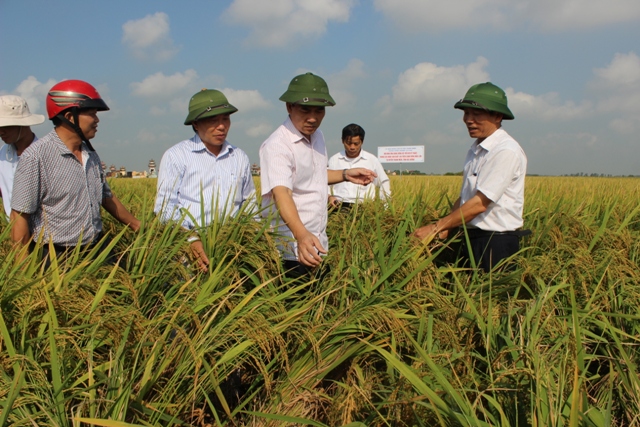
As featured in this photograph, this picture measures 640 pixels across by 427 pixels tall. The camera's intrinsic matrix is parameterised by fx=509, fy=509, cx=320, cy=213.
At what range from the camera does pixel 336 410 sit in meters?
1.67

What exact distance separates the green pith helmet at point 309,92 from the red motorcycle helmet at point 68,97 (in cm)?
87

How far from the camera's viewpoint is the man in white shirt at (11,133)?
2906 millimetres

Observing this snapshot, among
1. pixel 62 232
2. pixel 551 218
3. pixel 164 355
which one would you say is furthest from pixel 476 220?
pixel 62 232

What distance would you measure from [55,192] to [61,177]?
0.23 feet

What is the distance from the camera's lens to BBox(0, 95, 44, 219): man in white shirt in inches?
114


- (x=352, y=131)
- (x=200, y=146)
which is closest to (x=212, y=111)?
(x=200, y=146)

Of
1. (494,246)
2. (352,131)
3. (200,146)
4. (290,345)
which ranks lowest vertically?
(290,345)

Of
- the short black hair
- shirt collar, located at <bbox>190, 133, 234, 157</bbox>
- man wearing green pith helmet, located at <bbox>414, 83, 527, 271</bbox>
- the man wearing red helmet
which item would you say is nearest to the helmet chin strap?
the man wearing red helmet

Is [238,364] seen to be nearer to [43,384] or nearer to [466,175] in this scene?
[43,384]

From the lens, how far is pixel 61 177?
2.20 m

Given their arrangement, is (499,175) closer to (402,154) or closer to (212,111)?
(212,111)

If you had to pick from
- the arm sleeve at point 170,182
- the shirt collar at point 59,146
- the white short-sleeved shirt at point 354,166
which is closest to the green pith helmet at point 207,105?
the arm sleeve at point 170,182

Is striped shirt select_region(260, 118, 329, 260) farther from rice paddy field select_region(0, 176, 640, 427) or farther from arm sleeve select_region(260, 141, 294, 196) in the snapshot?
rice paddy field select_region(0, 176, 640, 427)

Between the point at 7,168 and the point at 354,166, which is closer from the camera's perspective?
the point at 7,168
